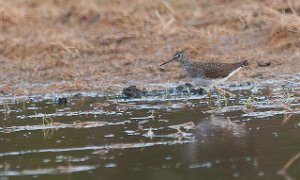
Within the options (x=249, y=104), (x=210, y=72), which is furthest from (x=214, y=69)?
(x=249, y=104)

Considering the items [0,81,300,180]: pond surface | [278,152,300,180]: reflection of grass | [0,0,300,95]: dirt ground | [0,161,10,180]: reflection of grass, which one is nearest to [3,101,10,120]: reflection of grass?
[0,81,300,180]: pond surface

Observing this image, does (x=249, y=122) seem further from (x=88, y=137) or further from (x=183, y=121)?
(x=88, y=137)

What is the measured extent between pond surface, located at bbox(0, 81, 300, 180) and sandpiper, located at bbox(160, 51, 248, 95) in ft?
1.02

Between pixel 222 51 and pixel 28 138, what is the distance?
5961mm

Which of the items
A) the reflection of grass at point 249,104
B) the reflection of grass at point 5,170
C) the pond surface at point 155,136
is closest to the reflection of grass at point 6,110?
the pond surface at point 155,136

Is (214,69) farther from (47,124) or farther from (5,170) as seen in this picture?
(5,170)

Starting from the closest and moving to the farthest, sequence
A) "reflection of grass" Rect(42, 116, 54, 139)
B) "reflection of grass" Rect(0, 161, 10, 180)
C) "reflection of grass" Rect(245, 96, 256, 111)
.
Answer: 1. "reflection of grass" Rect(0, 161, 10, 180)
2. "reflection of grass" Rect(42, 116, 54, 139)
3. "reflection of grass" Rect(245, 96, 256, 111)

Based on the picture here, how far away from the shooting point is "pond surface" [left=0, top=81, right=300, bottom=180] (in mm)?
8781

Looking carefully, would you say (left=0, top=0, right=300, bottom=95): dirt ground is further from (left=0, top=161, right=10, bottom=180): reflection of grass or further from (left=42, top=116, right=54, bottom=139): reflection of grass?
(left=0, top=161, right=10, bottom=180): reflection of grass

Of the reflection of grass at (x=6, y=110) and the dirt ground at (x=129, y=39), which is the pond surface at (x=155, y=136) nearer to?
the reflection of grass at (x=6, y=110)

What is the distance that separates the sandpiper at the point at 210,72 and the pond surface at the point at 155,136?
1.02 feet

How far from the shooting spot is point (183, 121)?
11141 millimetres

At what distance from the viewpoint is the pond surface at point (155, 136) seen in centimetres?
878

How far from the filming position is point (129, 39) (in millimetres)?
16406
